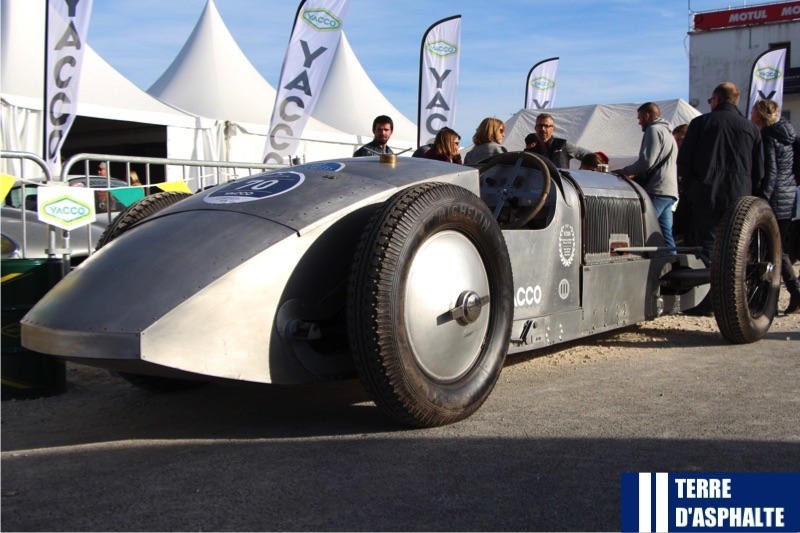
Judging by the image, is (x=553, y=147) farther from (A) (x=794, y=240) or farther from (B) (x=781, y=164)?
(A) (x=794, y=240)

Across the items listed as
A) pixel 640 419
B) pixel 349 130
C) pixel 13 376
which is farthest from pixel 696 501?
pixel 349 130

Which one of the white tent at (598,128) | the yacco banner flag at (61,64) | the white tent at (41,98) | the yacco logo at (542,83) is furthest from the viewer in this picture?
the yacco logo at (542,83)

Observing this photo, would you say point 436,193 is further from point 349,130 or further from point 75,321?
point 349,130

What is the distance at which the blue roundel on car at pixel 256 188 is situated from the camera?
3.69 metres

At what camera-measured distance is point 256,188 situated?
3.79m

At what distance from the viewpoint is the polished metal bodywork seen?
3.05 m

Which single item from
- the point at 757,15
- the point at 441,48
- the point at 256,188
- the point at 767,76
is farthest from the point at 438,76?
the point at 757,15

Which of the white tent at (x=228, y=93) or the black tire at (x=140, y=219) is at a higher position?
the white tent at (x=228, y=93)

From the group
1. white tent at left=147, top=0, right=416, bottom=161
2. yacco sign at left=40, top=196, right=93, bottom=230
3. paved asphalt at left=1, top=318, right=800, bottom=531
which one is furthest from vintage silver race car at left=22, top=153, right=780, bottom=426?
white tent at left=147, top=0, right=416, bottom=161

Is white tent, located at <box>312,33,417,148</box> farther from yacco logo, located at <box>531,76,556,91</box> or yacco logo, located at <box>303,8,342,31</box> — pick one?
yacco logo, located at <box>303,8,342,31</box>

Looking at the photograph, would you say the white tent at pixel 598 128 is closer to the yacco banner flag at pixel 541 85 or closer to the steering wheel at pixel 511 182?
the yacco banner flag at pixel 541 85

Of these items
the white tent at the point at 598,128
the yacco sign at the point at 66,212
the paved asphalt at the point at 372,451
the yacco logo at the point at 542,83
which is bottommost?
the paved asphalt at the point at 372,451

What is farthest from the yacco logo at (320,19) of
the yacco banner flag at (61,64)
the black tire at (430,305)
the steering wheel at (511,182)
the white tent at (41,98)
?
the black tire at (430,305)

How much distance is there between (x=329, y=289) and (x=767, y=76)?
1927cm
